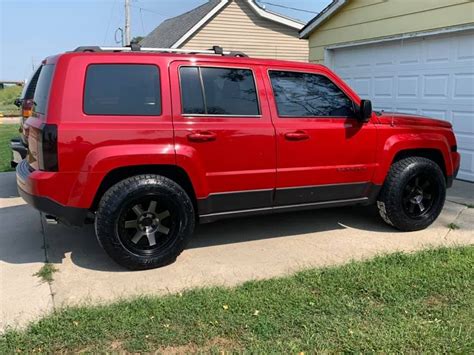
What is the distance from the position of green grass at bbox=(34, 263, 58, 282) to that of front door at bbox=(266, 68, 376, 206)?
2.19 m

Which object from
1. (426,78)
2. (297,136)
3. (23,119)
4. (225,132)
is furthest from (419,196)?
(23,119)

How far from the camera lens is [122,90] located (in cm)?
410

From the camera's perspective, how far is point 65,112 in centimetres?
387

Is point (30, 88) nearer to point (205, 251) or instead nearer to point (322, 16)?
point (205, 251)

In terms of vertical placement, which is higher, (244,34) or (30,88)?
(244,34)

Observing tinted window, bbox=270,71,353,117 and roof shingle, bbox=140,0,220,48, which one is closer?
tinted window, bbox=270,71,353,117

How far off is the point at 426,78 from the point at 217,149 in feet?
17.8

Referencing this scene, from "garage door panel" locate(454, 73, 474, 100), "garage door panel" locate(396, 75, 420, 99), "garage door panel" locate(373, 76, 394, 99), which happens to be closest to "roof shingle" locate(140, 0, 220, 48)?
"garage door panel" locate(373, 76, 394, 99)

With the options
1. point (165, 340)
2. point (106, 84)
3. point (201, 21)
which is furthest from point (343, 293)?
point (201, 21)

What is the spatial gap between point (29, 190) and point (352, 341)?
9.44 feet

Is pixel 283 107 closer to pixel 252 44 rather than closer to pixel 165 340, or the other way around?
pixel 165 340

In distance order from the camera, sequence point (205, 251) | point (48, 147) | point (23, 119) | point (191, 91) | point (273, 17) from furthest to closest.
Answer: point (273, 17), point (23, 119), point (205, 251), point (191, 91), point (48, 147)

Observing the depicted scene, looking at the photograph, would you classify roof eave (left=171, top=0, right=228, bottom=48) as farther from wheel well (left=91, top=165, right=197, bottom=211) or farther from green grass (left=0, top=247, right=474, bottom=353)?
green grass (left=0, top=247, right=474, bottom=353)

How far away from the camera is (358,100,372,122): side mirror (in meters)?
4.84
